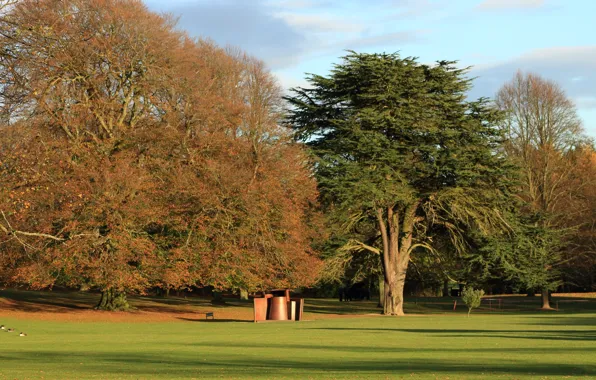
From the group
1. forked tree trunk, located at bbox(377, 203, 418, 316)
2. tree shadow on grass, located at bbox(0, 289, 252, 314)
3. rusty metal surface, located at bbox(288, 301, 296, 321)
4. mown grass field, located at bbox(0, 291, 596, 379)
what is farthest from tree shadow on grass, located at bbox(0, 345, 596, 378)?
forked tree trunk, located at bbox(377, 203, 418, 316)

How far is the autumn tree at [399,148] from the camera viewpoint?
2088 inches

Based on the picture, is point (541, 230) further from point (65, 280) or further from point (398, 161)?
point (65, 280)

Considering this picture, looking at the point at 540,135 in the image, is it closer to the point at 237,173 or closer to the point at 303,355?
the point at 237,173

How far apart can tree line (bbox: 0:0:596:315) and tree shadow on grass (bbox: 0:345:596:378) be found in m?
23.2

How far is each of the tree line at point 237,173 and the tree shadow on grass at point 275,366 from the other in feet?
76.1

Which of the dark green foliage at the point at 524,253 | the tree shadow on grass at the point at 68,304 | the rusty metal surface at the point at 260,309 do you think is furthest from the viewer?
the dark green foliage at the point at 524,253

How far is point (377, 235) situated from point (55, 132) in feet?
77.7

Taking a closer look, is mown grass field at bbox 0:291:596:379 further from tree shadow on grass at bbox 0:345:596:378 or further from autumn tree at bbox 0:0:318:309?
autumn tree at bbox 0:0:318:309

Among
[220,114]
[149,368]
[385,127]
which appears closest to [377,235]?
[385,127]

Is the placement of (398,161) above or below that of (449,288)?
Answer: above

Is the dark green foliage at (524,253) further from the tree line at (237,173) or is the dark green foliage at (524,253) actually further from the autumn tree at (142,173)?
the autumn tree at (142,173)

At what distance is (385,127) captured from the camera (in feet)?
177

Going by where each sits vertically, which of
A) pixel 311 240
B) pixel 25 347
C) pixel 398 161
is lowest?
pixel 25 347

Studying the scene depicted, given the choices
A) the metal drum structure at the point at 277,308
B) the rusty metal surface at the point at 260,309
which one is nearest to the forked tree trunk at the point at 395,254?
the metal drum structure at the point at 277,308
